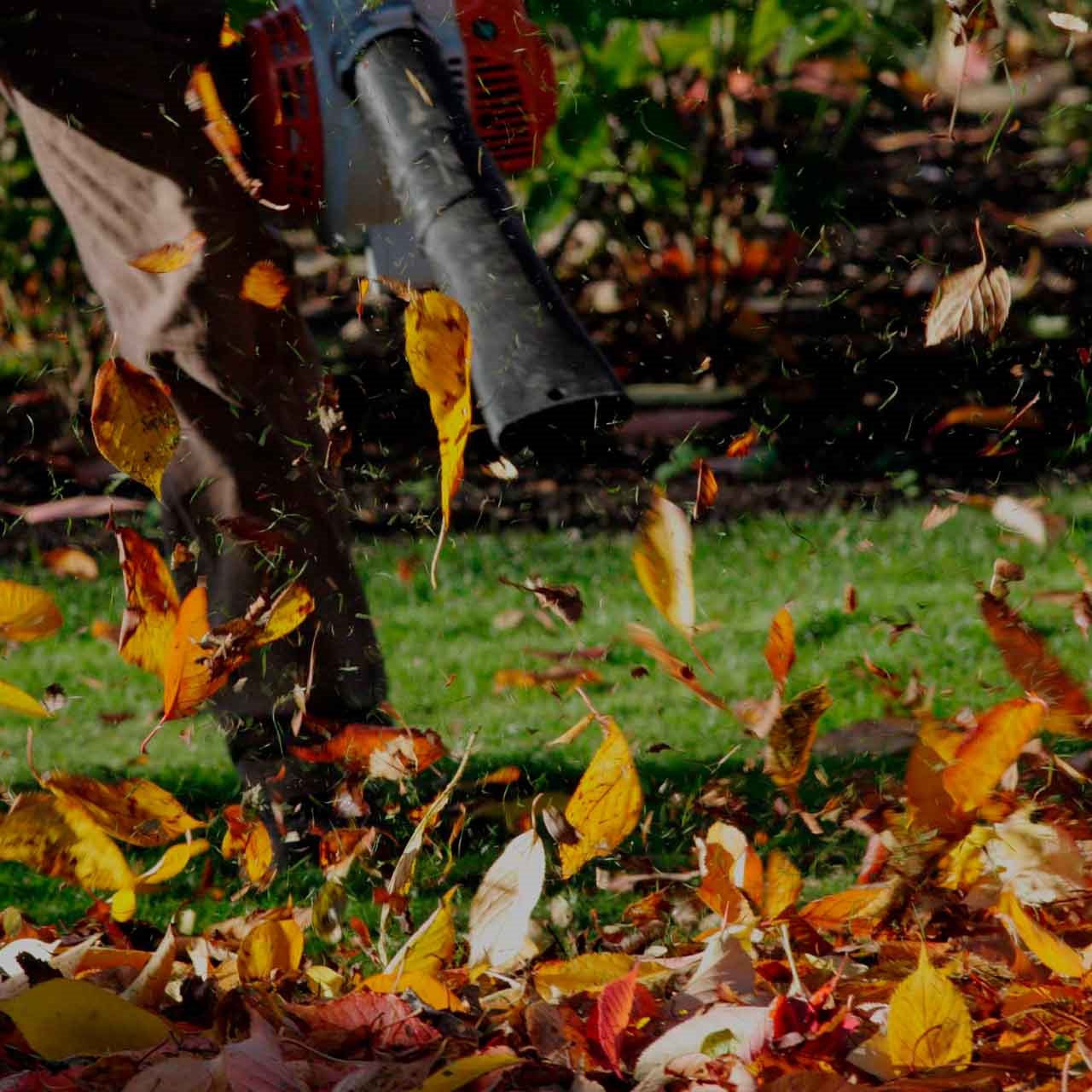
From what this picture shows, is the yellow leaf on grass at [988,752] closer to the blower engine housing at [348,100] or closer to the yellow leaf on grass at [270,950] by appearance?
the yellow leaf on grass at [270,950]

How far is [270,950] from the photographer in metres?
1.34

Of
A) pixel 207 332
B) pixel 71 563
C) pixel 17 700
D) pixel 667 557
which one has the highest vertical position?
pixel 207 332

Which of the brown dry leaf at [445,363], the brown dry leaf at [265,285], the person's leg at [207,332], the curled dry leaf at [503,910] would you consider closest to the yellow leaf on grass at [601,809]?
Result: the curled dry leaf at [503,910]

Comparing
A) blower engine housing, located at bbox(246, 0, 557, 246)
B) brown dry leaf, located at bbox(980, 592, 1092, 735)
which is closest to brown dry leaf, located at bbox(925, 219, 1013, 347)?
brown dry leaf, located at bbox(980, 592, 1092, 735)

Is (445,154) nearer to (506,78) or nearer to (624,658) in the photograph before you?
(506,78)

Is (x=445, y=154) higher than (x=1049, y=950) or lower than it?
higher

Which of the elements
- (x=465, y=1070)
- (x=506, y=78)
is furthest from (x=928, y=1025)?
(x=506, y=78)

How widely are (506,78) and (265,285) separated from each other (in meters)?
0.42

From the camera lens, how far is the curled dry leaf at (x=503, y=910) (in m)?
1.28

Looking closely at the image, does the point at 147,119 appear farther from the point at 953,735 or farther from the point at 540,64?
the point at 953,735

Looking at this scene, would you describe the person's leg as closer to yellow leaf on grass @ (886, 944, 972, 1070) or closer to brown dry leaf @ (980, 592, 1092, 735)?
brown dry leaf @ (980, 592, 1092, 735)

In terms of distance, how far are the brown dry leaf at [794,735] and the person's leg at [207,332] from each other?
23.7 inches

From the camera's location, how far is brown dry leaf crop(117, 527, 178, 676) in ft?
4.93

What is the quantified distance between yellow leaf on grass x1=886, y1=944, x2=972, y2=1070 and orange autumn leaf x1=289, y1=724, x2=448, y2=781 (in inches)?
31.2
